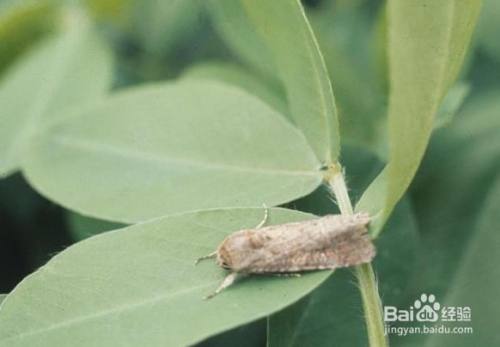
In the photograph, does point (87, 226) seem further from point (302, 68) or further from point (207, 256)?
point (302, 68)

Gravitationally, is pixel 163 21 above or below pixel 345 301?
above

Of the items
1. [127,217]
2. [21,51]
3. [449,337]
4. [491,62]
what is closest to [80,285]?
[127,217]

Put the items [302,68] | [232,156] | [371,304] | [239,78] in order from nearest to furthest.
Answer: [371,304] → [302,68] → [232,156] → [239,78]

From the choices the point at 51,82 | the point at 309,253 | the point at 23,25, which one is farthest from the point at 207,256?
the point at 23,25

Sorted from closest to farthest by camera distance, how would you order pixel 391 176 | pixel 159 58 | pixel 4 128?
pixel 391 176 < pixel 4 128 < pixel 159 58

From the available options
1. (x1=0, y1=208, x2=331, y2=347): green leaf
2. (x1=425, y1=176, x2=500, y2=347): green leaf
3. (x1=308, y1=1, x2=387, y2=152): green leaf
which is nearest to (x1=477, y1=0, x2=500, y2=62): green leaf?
(x1=308, y1=1, x2=387, y2=152): green leaf

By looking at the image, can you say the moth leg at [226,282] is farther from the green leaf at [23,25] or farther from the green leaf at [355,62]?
the green leaf at [23,25]

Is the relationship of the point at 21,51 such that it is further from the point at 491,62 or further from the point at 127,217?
the point at 491,62
